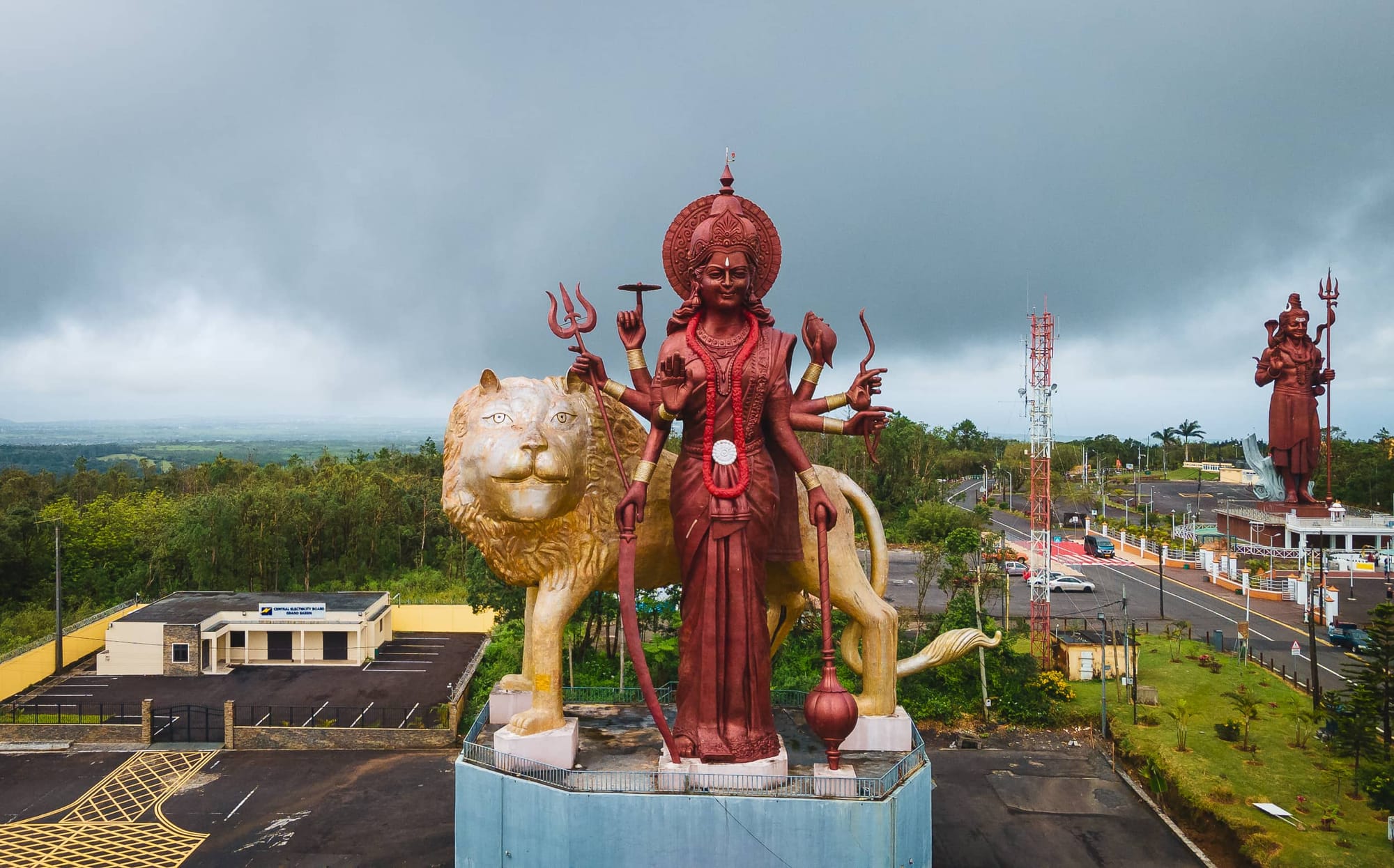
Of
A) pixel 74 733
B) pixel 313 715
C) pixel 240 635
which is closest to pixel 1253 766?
pixel 313 715

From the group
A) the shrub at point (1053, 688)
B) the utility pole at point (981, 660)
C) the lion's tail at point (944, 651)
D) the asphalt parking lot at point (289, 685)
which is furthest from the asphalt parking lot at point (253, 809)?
the shrub at point (1053, 688)

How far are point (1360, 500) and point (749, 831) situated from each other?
45.7 m

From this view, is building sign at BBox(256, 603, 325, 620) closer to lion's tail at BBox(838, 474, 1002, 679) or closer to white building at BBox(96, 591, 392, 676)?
white building at BBox(96, 591, 392, 676)

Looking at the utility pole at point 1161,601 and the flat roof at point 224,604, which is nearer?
the flat roof at point 224,604

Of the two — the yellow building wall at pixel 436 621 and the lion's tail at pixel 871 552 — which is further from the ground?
the lion's tail at pixel 871 552

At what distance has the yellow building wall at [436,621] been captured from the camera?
75.7 ft

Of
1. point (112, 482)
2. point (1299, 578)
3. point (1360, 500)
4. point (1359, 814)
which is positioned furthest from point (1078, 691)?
point (112, 482)

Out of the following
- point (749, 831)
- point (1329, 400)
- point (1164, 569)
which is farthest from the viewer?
point (1164, 569)

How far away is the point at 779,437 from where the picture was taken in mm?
8406

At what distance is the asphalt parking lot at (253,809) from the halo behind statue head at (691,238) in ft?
25.4

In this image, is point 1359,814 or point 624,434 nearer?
point 624,434

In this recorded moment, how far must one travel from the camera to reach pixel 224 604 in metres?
21.0

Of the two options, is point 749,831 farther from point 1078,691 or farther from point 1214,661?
point 1214,661

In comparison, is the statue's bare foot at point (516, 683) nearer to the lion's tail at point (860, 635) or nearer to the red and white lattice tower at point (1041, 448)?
the lion's tail at point (860, 635)
